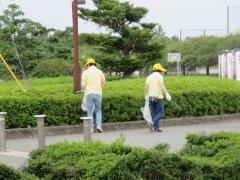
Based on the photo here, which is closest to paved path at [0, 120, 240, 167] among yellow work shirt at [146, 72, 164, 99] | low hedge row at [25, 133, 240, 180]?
yellow work shirt at [146, 72, 164, 99]

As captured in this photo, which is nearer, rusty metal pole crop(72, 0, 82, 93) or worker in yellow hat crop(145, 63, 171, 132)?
worker in yellow hat crop(145, 63, 171, 132)

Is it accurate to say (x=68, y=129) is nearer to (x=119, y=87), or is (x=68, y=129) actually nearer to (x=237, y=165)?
(x=119, y=87)

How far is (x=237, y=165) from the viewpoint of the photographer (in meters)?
7.22

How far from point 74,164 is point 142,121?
11782 millimetres

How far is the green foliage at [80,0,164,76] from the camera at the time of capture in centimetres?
2656

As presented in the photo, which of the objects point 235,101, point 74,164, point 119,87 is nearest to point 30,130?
point 119,87

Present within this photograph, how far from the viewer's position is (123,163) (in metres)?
6.57

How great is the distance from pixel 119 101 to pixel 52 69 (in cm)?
1465

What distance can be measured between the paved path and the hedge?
69cm

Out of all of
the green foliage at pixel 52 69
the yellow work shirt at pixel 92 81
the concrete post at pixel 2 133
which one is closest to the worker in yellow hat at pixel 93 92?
the yellow work shirt at pixel 92 81

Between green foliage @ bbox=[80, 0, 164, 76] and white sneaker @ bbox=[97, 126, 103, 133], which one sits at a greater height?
green foliage @ bbox=[80, 0, 164, 76]

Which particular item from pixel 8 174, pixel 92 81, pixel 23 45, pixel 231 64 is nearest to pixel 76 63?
pixel 92 81

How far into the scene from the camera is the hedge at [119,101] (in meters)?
16.7

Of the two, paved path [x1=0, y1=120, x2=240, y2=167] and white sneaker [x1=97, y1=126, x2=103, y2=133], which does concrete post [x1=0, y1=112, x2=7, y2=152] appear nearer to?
paved path [x1=0, y1=120, x2=240, y2=167]
